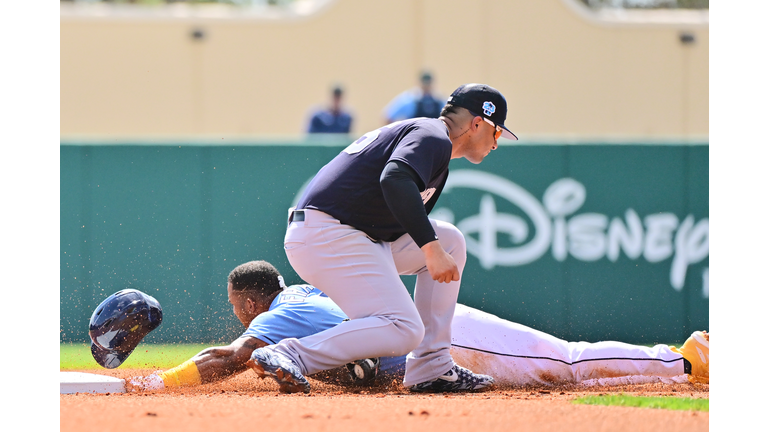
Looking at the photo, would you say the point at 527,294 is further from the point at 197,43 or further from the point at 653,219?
the point at 197,43

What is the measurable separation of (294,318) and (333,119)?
28.6ft

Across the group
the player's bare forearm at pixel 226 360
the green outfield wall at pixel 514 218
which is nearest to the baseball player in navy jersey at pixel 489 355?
the player's bare forearm at pixel 226 360

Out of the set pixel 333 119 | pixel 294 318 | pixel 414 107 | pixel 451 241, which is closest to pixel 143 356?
pixel 294 318

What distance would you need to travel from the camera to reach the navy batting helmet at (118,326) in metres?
4.97

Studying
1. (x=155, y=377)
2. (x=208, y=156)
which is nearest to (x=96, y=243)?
(x=208, y=156)

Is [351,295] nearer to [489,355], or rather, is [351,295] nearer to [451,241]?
[451,241]

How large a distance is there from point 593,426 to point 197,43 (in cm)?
1454

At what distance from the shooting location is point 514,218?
832 cm

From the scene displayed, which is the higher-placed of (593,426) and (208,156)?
(208,156)

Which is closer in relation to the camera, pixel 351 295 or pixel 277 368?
pixel 277 368

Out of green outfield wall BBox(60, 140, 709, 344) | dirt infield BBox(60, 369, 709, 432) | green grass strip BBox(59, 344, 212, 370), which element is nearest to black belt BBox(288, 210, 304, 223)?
dirt infield BBox(60, 369, 709, 432)

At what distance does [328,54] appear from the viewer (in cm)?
1673

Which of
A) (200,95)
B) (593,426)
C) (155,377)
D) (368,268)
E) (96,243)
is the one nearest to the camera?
(593,426)

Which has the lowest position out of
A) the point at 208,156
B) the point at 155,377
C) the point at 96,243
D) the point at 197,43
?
the point at 155,377
